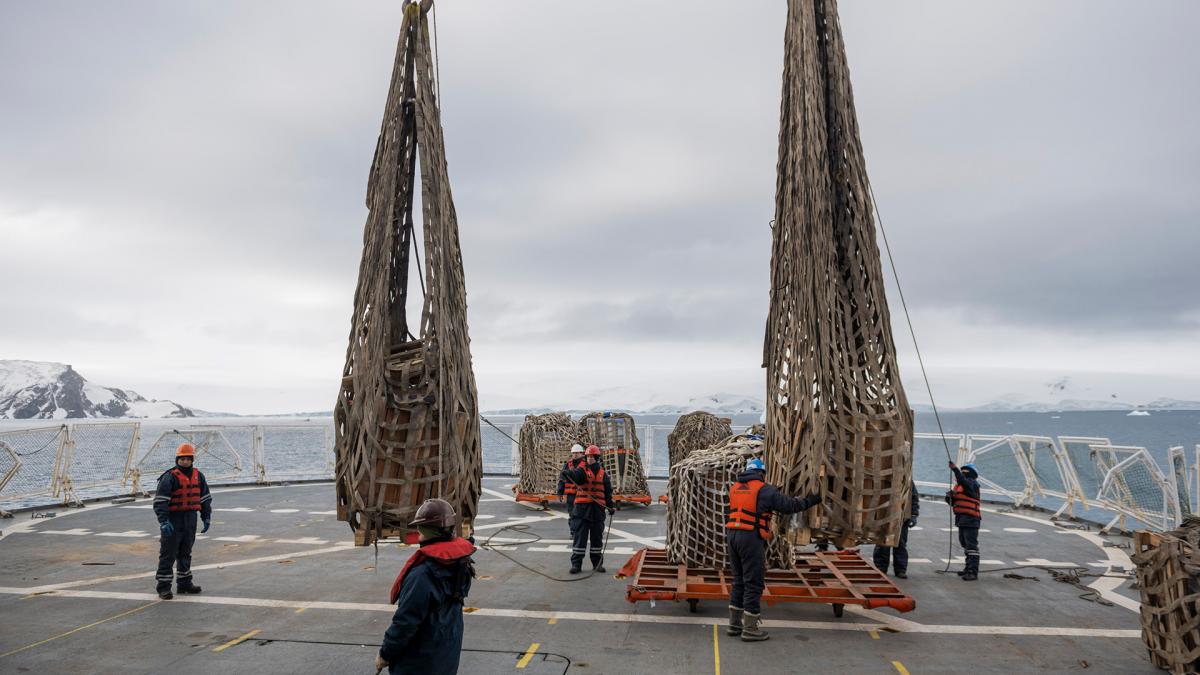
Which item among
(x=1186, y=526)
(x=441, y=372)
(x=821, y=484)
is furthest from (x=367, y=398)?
(x=1186, y=526)

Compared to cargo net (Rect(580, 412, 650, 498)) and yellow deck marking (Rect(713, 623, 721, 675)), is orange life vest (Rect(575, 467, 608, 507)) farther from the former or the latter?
cargo net (Rect(580, 412, 650, 498))

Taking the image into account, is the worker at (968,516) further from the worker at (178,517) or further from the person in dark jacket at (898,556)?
the worker at (178,517)

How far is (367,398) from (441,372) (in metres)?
0.65

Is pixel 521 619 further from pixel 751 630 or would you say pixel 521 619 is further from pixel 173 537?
pixel 173 537

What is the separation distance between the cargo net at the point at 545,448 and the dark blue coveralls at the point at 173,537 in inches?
343

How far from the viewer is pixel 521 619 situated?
314 inches

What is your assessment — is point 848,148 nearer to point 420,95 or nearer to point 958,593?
point 420,95

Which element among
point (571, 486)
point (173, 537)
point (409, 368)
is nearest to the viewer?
point (409, 368)

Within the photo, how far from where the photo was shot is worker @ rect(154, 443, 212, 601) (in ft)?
29.0

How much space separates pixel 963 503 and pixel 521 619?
686cm

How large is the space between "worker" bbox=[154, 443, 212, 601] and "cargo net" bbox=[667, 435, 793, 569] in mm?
6421

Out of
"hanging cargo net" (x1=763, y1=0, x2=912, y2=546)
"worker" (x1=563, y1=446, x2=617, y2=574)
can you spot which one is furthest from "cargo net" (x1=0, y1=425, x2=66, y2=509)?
"hanging cargo net" (x1=763, y1=0, x2=912, y2=546)

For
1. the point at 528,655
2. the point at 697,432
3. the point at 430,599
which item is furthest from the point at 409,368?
the point at 697,432

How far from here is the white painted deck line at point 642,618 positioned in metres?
7.54
